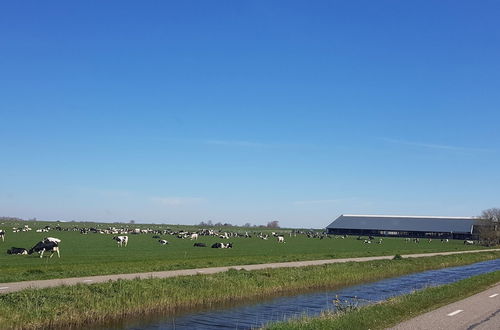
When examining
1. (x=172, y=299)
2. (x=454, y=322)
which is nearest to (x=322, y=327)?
(x=454, y=322)

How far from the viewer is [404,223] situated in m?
181

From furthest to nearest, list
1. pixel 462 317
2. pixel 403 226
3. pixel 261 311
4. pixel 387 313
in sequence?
pixel 403 226, pixel 261 311, pixel 387 313, pixel 462 317

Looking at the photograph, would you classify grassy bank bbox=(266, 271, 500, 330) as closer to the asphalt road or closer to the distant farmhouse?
the asphalt road

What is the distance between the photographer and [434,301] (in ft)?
75.5

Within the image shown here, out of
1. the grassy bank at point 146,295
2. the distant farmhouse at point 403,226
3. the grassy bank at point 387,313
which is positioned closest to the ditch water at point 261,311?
the grassy bank at point 146,295

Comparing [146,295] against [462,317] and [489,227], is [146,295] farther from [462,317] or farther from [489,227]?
[489,227]

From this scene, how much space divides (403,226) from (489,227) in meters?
37.2

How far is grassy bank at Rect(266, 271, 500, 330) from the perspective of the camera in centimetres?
1575

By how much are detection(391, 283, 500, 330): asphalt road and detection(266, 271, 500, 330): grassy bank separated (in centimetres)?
61

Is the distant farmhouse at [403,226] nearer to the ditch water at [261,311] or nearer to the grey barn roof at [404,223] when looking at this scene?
the grey barn roof at [404,223]

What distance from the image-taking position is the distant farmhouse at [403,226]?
Answer: 167125 mm

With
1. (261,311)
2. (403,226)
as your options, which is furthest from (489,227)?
Result: (261,311)

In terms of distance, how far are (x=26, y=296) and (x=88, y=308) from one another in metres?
2.53

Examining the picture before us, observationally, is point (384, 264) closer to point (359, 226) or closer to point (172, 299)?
point (172, 299)
